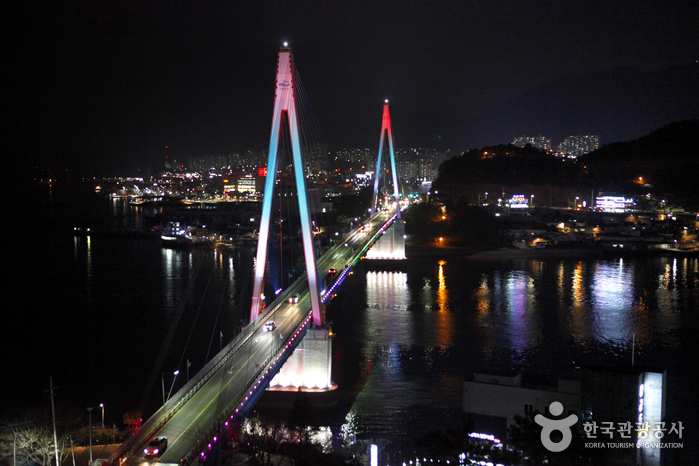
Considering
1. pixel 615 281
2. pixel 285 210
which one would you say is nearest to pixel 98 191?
pixel 285 210

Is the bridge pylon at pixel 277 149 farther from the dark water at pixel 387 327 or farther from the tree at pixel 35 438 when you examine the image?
the tree at pixel 35 438

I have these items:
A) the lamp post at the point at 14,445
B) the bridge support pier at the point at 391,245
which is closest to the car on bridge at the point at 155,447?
the lamp post at the point at 14,445

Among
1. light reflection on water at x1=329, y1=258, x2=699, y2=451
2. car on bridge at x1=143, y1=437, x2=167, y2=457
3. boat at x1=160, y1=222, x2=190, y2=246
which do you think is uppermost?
boat at x1=160, y1=222, x2=190, y2=246

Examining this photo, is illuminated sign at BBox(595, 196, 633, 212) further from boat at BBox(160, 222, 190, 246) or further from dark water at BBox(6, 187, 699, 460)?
boat at BBox(160, 222, 190, 246)

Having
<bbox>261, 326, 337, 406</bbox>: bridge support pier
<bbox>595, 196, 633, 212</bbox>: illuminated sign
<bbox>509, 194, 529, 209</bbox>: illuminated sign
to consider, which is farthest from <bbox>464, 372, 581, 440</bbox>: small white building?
<bbox>595, 196, 633, 212</bbox>: illuminated sign

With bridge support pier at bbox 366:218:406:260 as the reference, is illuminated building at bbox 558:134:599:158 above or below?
above
